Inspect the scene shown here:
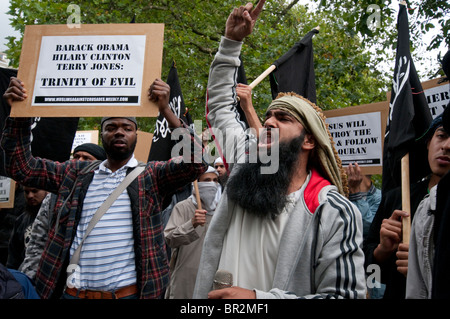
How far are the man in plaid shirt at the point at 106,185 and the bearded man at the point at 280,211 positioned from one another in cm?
51

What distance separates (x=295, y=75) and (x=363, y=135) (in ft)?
2.84

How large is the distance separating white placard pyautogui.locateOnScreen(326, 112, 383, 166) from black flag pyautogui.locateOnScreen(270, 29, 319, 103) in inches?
17.9

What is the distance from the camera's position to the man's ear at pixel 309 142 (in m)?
2.32

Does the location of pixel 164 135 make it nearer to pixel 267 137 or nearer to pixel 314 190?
pixel 267 137

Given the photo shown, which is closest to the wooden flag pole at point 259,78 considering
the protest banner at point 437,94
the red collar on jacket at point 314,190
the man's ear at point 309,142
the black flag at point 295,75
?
the black flag at point 295,75

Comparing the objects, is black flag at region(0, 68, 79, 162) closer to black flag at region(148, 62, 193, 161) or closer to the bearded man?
black flag at region(148, 62, 193, 161)

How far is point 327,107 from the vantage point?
28.8 ft

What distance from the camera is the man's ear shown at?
232 centimetres

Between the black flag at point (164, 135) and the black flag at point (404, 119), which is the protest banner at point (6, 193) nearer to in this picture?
the black flag at point (164, 135)

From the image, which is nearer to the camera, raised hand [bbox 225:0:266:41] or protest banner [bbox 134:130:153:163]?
raised hand [bbox 225:0:266:41]

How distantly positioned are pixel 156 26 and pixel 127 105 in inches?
24.0

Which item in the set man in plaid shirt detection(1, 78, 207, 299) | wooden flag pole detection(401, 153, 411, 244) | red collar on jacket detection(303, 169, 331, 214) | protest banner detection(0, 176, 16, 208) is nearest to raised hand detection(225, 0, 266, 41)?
man in plaid shirt detection(1, 78, 207, 299)
